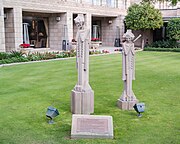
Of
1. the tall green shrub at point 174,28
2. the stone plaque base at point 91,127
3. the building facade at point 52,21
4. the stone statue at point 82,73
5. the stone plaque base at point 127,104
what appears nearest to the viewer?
the stone plaque base at point 91,127

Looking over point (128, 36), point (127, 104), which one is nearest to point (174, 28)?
point (128, 36)

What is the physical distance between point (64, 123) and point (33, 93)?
2.95 meters

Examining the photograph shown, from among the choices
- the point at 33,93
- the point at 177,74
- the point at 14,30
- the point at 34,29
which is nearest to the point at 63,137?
the point at 33,93

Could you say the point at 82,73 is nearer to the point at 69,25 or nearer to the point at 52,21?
the point at 69,25

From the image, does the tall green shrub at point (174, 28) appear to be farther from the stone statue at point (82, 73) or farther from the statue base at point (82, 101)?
A: the statue base at point (82, 101)

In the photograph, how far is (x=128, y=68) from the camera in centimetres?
694

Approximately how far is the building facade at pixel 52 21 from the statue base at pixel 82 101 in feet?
51.4

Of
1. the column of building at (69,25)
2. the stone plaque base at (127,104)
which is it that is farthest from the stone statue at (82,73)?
the column of building at (69,25)

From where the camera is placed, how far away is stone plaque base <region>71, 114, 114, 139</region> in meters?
5.22

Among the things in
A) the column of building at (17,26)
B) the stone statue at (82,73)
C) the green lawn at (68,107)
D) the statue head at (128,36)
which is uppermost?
the column of building at (17,26)

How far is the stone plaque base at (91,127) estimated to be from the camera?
17.1 ft

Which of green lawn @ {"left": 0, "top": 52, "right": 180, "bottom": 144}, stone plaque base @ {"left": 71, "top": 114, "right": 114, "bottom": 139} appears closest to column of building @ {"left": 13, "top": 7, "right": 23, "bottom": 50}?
green lawn @ {"left": 0, "top": 52, "right": 180, "bottom": 144}

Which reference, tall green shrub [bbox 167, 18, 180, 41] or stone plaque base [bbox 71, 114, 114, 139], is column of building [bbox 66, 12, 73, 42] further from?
stone plaque base [bbox 71, 114, 114, 139]

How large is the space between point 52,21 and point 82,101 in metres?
22.0
